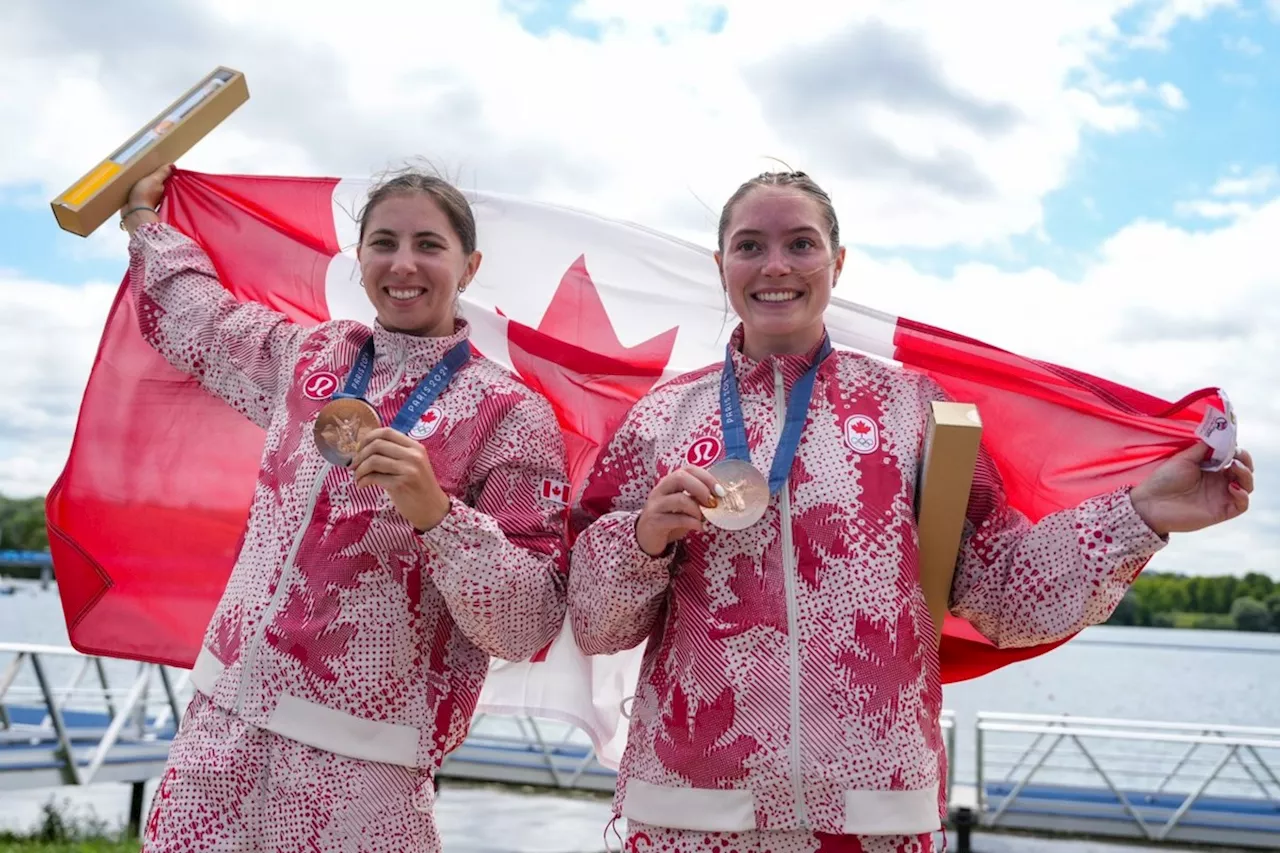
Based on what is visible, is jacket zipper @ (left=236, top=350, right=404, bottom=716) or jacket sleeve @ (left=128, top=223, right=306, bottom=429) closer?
jacket zipper @ (left=236, top=350, right=404, bottom=716)

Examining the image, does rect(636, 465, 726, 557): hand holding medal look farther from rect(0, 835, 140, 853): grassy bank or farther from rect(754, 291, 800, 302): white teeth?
rect(0, 835, 140, 853): grassy bank

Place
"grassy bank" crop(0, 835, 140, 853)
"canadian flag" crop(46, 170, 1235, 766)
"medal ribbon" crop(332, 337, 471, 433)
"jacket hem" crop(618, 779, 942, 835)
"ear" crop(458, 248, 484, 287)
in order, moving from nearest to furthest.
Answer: "jacket hem" crop(618, 779, 942, 835), "medal ribbon" crop(332, 337, 471, 433), "ear" crop(458, 248, 484, 287), "canadian flag" crop(46, 170, 1235, 766), "grassy bank" crop(0, 835, 140, 853)

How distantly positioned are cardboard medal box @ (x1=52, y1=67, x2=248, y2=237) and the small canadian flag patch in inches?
56.6

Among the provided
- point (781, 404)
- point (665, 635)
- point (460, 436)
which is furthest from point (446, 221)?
point (665, 635)

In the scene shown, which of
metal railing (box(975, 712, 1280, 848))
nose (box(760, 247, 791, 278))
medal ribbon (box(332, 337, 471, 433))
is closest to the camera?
nose (box(760, 247, 791, 278))

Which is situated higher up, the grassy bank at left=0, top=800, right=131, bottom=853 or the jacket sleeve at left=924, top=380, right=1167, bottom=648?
the jacket sleeve at left=924, top=380, right=1167, bottom=648

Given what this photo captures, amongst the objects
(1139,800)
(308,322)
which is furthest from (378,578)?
(1139,800)

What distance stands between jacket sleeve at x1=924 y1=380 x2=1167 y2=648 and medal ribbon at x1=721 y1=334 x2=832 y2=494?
0.27 metres

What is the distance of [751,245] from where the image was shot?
8.23 feet

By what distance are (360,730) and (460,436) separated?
63cm

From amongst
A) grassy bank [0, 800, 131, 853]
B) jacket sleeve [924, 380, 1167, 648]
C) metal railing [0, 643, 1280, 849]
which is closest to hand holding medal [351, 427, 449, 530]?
jacket sleeve [924, 380, 1167, 648]

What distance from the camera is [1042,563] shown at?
232cm

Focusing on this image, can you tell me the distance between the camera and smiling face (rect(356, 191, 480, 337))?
8.84 feet

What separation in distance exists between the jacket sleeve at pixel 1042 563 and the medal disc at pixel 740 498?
50 centimetres
